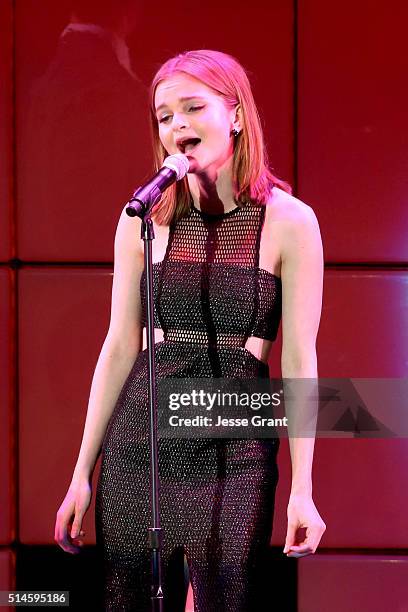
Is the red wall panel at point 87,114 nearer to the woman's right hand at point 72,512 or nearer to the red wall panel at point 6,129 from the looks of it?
the red wall panel at point 6,129

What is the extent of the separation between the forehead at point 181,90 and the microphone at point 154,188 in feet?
1.01

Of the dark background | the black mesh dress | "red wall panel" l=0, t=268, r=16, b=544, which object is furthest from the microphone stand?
"red wall panel" l=0, t=268, r=16, b=544

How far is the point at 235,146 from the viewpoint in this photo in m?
1.83

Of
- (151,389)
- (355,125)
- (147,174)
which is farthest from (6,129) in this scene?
(151,389)

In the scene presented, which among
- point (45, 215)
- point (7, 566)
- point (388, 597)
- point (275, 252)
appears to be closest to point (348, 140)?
point (275, 252)

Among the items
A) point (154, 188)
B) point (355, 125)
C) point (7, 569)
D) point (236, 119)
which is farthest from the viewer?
point (7, 569)

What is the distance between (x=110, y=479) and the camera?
1742 mm

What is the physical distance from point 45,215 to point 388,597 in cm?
127

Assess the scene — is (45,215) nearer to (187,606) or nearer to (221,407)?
(221,407)

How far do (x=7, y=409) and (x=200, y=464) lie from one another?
77cm

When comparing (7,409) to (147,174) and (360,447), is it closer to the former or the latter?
(147,174)

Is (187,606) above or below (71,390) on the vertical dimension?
below

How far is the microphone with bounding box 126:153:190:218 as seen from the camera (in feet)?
4.49

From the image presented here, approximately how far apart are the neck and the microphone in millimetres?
286
